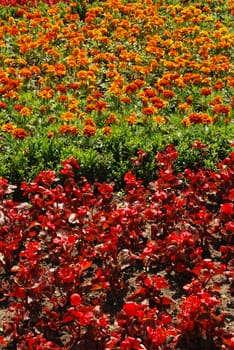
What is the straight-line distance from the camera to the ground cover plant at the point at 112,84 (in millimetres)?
6457

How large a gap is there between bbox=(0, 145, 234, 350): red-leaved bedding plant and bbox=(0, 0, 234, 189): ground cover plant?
34 cm

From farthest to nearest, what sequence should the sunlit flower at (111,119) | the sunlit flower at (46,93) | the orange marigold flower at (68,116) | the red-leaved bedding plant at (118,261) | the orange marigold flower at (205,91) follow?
the orange marigold flower at (205,91)
the sunlit flower at (46,93)
the sunlit flower at (111,119)
the orange marigold flower at (68,116)
the red-leaved bedding plant at (118,261)

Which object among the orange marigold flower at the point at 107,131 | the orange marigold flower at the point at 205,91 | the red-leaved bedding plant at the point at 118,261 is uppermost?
the orange marigold flower at the point at 205,91

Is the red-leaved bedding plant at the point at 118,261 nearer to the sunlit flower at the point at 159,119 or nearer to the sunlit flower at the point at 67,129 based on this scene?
the sunlit flower at the point at 67,129

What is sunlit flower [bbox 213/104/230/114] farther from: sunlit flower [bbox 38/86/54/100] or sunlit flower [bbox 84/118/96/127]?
sunlit flower [bbox 38/86/54/100]

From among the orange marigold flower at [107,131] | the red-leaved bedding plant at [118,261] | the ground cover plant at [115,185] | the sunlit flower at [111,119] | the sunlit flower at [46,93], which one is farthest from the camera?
the sunlit flower at [46,93]

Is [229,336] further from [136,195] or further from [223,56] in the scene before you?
[223,56]

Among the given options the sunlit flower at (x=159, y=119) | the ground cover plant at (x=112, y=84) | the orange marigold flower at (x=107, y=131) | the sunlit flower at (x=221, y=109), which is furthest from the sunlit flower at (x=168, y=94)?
the orange marigold flower at (x=107, y=131)

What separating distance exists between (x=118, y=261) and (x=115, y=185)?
145 centimetres

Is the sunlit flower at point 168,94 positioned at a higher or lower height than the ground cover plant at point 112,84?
higher

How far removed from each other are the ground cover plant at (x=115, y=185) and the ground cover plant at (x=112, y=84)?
22mm

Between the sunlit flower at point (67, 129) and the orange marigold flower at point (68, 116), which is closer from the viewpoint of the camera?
the sunlit flower at point (67, 129)

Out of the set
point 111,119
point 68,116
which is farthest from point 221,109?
point 68,116

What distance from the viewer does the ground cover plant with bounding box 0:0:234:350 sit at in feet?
14.8
